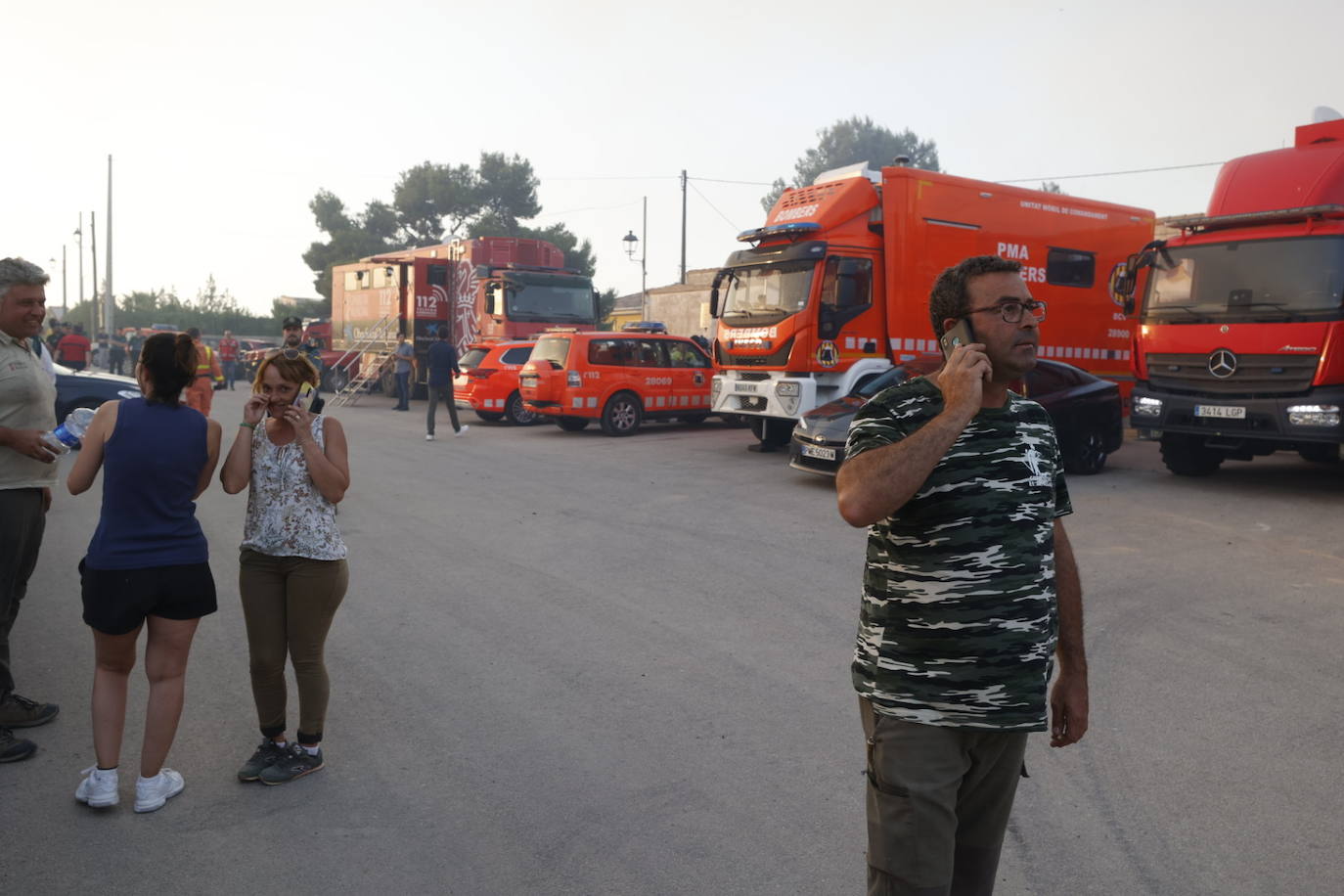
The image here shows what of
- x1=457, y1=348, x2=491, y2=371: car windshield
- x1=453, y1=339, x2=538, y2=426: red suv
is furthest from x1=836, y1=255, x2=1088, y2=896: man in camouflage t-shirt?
x1=457, y1=348, x2=491, y2=371: car windshield

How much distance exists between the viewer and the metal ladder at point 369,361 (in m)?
28.5

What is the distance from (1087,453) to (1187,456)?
3.69 feet

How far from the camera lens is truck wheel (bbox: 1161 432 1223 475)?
12734mm

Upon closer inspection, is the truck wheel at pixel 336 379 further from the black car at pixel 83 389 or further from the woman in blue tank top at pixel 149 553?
the woman in blue tank top at pixel 149 553

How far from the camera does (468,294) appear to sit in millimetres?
26438

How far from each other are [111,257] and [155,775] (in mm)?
48798

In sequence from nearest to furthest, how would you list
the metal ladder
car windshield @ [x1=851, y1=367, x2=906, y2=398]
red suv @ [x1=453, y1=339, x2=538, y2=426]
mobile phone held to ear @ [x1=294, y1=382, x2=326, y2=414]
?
mobile phone held to ear @ [x1=294, y1=382, x2=326, y2=414], car windshield @ [x1=851, y1=367, x2=906, y2=398], red suv @ [x1=453, y1=339, x2=538, y2=426], the metal ladder

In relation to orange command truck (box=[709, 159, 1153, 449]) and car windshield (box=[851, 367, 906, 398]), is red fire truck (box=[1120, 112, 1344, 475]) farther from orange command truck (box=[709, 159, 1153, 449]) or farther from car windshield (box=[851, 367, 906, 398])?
car windshield (box=[851, 367, 906, 398])

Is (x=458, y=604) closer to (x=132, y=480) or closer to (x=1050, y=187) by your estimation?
(x=132, y=480)

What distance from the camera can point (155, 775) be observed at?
3973mm

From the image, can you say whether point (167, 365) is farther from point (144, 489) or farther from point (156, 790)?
point (156, 790)

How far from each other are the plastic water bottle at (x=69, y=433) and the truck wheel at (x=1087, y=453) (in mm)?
11294

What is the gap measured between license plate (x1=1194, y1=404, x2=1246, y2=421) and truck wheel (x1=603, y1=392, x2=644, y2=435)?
30.3 feet

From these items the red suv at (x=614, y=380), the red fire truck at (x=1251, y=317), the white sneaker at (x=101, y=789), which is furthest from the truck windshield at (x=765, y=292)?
the white sneaker at (x=101, y=789)
